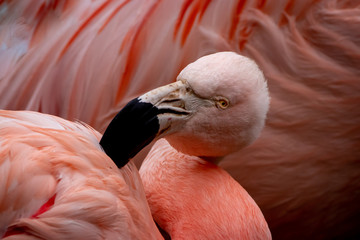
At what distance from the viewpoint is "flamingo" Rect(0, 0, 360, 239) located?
199cm

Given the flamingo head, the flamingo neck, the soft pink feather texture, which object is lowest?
the flamingo neck

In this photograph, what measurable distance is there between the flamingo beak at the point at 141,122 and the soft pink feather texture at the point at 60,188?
0.15ft

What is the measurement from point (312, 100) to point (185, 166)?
62 cm

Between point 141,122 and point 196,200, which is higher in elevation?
point 141,122

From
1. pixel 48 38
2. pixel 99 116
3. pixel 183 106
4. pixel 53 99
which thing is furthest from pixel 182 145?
pixel 48 38

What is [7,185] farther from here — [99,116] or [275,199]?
[275,199]

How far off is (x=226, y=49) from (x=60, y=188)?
90cm

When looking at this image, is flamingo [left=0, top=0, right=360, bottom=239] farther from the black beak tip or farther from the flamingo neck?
the black beak tip

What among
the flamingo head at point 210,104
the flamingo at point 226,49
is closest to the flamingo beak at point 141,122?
the flamingo head at point 210,104

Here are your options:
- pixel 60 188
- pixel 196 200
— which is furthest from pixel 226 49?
pixel 60 188

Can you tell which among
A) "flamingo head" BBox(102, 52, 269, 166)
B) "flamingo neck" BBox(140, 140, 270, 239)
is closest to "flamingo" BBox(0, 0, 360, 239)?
"flamingo neck" BBox(140, 140, 270, 239)

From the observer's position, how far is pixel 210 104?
1592 mm

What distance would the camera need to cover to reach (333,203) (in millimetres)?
2338

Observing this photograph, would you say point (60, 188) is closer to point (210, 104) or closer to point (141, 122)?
point (141, 122)
